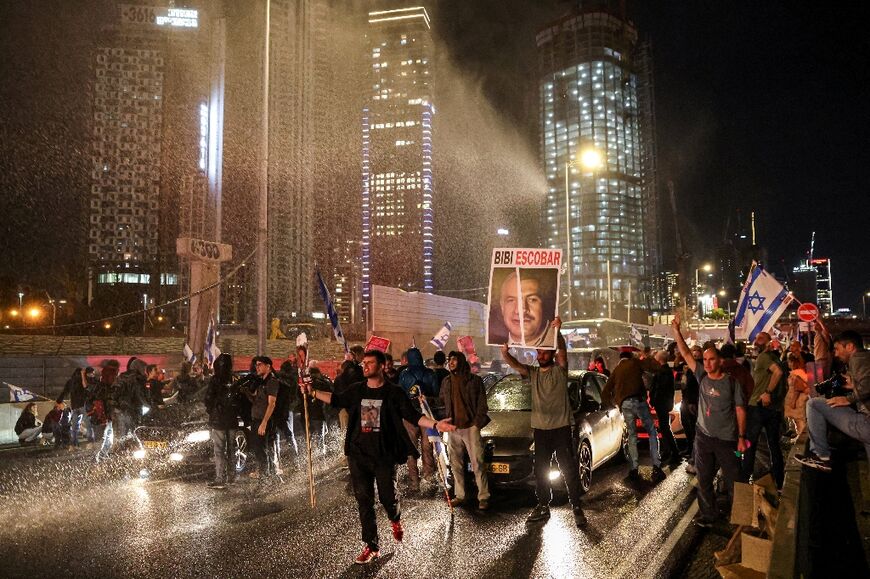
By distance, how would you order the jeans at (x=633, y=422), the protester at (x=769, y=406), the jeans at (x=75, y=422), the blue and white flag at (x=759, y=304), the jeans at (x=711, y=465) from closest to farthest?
the jeans at (x=711, y=465)
the protester at (x=769, y=406)
the jeans at (x=633, y=422)
the blue and white flag at (x=759, y=304)
the jeans at (x=75, y=422)

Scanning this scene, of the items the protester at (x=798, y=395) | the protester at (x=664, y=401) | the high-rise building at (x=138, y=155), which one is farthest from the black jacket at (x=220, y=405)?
the high-rise building at (x=138, y=155)

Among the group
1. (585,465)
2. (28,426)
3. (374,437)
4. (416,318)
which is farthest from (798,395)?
(416,318)

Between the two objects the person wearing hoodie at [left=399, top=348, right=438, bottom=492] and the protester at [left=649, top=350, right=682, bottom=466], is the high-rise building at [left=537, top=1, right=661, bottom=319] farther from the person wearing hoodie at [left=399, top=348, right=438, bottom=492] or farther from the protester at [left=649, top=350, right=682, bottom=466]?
the person wearing hoodie at [left=399, top=348, right=438, bottom=492]

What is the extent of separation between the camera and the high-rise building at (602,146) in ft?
505

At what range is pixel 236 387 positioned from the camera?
8.45 metres

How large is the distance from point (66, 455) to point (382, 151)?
495 feet

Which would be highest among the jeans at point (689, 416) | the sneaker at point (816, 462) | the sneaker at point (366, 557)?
the sneaker at point (816, 462)

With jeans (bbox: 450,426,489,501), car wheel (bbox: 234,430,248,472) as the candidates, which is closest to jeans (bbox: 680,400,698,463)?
jeans (bbox: 450,426,489,501)

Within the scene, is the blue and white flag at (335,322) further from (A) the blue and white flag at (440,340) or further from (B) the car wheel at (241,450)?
(A) the blue and white flag at (440,340)

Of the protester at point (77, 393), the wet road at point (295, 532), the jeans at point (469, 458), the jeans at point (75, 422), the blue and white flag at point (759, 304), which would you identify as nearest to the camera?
the wet road at point (295, 532)

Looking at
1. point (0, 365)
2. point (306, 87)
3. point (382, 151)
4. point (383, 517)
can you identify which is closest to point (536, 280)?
point (383, 517)

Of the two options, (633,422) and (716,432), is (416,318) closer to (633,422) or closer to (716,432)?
(633,422)

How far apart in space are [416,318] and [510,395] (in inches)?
1009

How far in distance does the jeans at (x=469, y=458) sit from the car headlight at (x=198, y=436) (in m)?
4.07
